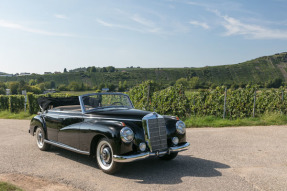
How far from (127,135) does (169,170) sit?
1.27 metres

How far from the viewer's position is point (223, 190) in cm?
457

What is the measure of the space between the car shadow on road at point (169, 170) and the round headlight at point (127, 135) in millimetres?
745

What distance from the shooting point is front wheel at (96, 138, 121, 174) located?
214 inches

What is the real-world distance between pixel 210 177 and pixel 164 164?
51.8 inches

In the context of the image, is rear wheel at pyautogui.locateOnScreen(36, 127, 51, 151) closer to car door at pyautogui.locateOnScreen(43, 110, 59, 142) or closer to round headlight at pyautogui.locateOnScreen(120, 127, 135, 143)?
car door at pyautogui.locateOnScreen(43, 110, 59, 142)

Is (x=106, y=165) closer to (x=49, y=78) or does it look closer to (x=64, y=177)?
(x=64, y=177)

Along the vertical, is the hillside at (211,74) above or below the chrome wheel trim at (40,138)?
above

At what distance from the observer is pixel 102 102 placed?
268 inches

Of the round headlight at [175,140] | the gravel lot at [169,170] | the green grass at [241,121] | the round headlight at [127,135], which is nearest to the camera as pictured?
the gravel lot at [169,170]

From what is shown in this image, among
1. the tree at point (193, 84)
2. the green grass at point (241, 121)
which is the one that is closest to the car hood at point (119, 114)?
the green grass at point (241, 121)

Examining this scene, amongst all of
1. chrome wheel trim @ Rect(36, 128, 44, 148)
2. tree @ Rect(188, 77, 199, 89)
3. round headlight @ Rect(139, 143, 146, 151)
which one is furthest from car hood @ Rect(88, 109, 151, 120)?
tree @ Rect(188, 77, 199, 89)

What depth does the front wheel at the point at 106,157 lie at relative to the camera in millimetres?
5434

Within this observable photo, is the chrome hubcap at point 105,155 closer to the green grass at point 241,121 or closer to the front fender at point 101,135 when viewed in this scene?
the front fender at point 101,135

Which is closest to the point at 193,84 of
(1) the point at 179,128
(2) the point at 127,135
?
(1) the point at 179,128
